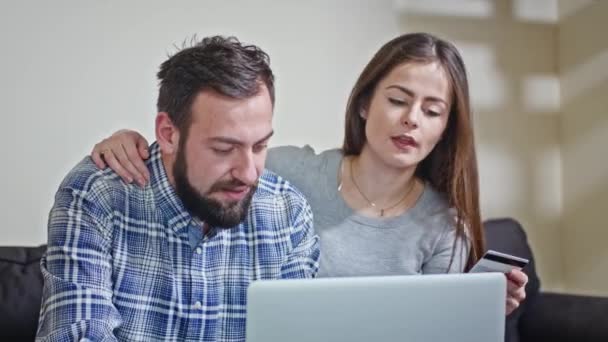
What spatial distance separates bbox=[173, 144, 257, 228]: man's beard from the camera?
55.1 inches

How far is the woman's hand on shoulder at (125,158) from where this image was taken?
4.72ft

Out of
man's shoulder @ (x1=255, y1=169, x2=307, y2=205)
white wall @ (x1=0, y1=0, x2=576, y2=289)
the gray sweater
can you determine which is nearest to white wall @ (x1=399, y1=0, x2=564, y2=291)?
white wall @ (x1=0, y1=0, x2=576, y2=289)

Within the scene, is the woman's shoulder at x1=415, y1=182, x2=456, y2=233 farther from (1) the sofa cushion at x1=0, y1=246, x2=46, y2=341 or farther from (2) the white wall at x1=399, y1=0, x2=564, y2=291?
(2) the white wall at x1=399, y1=0, x2=564, y2=291

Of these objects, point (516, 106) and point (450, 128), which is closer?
point (450, 128)

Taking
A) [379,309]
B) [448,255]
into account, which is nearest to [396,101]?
[448,255]

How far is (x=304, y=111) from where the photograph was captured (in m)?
2.58

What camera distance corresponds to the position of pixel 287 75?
2.55 metres

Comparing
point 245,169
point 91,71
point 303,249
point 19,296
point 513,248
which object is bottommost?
point 513,248

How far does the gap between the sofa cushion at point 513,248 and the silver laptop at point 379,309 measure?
127 cm

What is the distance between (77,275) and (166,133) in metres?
0.29

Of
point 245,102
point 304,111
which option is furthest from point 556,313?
Result: point 245,102

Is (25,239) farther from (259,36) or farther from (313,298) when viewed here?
(313,298)

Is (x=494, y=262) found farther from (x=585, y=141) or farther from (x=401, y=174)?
(x=585, y=141)

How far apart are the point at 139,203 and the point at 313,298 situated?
0.54 metres
